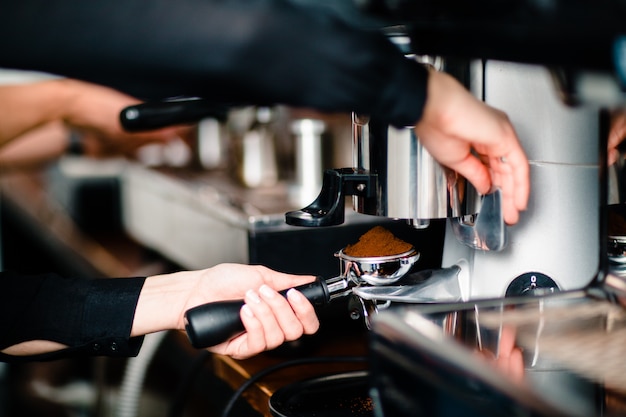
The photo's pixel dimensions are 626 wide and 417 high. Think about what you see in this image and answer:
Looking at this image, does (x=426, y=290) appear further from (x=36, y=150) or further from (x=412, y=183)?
(x=36, y=150)

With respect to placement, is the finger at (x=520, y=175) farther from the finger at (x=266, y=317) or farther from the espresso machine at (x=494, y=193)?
the finger at (x=266, y=317)

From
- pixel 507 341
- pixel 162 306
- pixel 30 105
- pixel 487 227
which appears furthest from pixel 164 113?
pixel 30 105

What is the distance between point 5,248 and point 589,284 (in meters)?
3.05

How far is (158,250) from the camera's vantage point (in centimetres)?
187

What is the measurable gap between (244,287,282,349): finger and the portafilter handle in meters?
0.02

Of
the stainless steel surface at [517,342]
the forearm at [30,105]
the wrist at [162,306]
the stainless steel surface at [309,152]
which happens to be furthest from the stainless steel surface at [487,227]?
the forearm at [30,105]

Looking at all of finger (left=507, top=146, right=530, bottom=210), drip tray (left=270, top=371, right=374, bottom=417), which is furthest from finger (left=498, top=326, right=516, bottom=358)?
drip tray (left=270, top=371, right=374, bottom=417)

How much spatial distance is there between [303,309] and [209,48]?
1.13 feet

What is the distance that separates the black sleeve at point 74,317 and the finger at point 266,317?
0.20m

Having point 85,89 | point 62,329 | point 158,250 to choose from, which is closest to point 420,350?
point 62,329

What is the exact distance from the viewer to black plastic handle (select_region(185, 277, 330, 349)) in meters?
0.76

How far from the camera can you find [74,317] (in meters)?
0.97

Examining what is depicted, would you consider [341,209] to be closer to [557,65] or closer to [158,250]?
[557,65]

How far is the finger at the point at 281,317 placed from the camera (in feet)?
2.76
